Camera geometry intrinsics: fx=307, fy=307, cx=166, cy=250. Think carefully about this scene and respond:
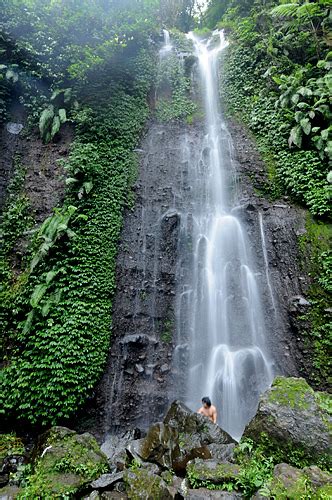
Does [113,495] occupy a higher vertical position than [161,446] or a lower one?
lower

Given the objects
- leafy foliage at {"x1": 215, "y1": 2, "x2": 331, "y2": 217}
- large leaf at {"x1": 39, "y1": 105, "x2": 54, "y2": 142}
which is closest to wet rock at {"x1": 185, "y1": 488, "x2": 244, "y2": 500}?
leafy foliage at {"x1": 215, "y1": 2, "x2": 331, "y2": 217}

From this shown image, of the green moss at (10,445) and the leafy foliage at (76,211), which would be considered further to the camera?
the leafy foliage at (76,211)

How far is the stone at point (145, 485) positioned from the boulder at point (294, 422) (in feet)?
4.76

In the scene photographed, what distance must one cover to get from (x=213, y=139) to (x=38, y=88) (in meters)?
7.44

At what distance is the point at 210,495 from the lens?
11.5 feet

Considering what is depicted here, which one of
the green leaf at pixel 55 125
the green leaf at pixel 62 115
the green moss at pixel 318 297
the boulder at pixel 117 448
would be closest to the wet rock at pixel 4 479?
the boulder at pixel 117 448

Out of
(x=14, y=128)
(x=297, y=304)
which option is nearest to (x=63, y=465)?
(x=297, y=304)

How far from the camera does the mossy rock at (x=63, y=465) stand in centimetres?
416

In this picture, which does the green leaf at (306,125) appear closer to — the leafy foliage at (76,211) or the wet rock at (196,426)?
the leafy foliage at (76,211)

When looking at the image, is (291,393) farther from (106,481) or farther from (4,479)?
(4,479)

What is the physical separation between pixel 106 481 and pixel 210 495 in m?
1.52

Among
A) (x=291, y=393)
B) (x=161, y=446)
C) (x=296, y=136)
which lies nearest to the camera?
(x=291, y=393)

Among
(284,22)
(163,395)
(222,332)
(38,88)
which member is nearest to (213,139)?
(284,22)

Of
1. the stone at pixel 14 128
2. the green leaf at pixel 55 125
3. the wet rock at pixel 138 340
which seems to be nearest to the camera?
the wet rock at pixel 138 340
